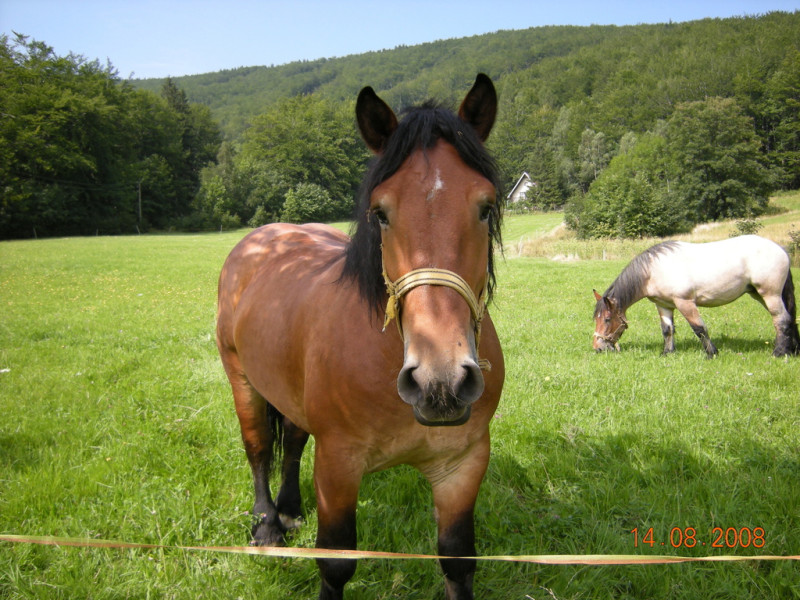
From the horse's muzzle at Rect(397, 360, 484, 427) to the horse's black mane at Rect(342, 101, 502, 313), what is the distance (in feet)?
2.06

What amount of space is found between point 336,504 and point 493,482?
174 centimetres

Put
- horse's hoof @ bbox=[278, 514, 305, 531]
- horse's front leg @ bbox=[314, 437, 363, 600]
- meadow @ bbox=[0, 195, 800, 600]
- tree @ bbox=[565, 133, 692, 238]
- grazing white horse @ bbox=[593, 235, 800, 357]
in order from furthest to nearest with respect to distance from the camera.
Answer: tree @ bbox=[565, 133, 692, 238] < grazing white horse @ bbox=[593, 235, 800, 357] < horse's hoof @ bbox=[278, 514, 305, 531] < meadow @ bbox=[0, 195, 800, 600] < horse's front leg @ bbox=[314, 437, 363, 600]

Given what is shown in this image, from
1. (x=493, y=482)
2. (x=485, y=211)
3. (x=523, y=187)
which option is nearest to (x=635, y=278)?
(x=493, y=482)

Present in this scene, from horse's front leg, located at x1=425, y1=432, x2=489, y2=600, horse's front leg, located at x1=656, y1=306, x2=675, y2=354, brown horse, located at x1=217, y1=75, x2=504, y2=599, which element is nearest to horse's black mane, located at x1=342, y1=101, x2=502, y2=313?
brown horse, located at x1=217, y1=75, x2=504, y2=599

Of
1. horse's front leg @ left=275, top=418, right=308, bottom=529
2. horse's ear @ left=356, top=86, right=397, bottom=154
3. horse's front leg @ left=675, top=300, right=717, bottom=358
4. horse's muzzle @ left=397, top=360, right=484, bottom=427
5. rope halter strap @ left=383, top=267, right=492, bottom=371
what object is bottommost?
horse's front leg @ left=675, top=300, right=717, bottom=358

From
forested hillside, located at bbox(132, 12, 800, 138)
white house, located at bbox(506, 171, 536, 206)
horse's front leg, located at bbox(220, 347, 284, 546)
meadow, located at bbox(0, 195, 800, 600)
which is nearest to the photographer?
meadow, located at bbox(0, 195, 800, 600)

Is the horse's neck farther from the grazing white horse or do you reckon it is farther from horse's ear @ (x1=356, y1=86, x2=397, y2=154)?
horse's ear @ (x1=356, y1=86, x2=397, y2=154)

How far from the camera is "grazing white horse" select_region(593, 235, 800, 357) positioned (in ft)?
24.2

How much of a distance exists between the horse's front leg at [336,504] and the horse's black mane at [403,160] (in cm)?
73

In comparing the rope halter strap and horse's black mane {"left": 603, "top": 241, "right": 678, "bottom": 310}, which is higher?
the rope halter strap

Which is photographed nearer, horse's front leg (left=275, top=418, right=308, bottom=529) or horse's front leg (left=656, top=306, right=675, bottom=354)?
horse's front leg (left=275, top=418, right=308, bottom=529)

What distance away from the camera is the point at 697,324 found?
24.1 feet

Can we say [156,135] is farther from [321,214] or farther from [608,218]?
[608,218]

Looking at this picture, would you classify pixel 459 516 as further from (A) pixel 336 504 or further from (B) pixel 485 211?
(B) pixel 485 211
